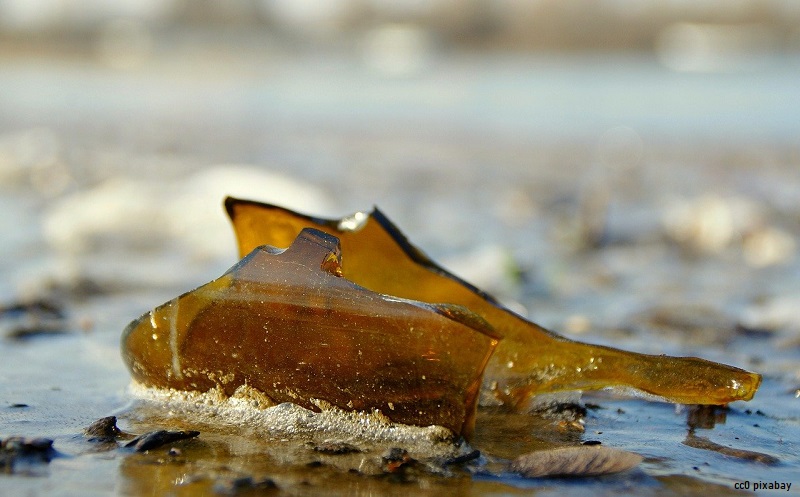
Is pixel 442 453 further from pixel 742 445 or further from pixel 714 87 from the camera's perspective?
pixel 714 87

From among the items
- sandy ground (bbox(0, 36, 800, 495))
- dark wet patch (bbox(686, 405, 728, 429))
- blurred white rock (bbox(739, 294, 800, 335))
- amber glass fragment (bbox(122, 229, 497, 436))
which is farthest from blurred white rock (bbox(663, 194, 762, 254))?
amber glass fragment (bbox(122, 229, 497, 436))

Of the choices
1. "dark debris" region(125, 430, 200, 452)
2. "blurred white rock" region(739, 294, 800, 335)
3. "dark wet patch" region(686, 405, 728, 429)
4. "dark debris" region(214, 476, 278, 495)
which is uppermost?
"blurred white rock" region(739, 294, 800, 335)

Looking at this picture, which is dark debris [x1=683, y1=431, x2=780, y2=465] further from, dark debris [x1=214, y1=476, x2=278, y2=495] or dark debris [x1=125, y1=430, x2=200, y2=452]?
dark debris [x1=125, y1=430, x2=200, y2=452]

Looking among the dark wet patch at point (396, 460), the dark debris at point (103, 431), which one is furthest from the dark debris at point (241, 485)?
the dark debris at point (103, 431)

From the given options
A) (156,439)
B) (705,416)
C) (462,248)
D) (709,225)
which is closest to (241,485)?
(156,439)

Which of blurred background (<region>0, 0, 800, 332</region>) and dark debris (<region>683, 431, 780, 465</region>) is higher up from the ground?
blurred background (<region>0, 0, 800, 332</region>)

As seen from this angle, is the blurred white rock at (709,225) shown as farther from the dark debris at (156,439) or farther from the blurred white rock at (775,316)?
the dark debris at (156,439)

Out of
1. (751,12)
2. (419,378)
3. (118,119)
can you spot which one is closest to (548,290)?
(419,378)
